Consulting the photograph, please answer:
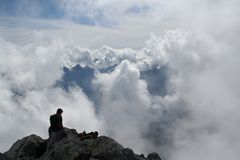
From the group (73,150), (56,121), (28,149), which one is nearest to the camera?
(73,150)

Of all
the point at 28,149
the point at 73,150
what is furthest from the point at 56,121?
the point at 73,150

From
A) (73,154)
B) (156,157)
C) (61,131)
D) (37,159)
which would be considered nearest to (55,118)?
(61,131)

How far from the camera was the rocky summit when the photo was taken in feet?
107

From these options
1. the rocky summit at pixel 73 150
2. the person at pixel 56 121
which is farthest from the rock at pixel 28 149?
the person at pixel 56 121

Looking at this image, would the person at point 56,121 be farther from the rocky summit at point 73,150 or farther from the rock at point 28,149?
the rock at point 28,149

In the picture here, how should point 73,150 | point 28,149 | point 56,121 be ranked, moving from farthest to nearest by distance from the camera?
1. point 56,121
2. point 28,149
3. point 73,150

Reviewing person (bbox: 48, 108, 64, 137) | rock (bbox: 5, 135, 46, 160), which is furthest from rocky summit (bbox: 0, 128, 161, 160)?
person (bbox: 48, 108, 64, 137)

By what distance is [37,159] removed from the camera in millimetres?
37312

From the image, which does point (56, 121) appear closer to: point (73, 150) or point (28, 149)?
point (28, 149)

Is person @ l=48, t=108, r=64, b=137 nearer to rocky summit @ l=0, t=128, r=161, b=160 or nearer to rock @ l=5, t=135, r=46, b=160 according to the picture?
rocky summit @ l=0, t=128, r=161, b=160

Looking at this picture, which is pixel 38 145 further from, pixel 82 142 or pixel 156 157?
pixel 156 157

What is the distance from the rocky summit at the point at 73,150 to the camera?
3272 cm

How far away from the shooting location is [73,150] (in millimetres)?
33156

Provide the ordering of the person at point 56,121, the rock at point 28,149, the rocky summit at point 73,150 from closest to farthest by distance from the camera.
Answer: the rocky summit at point 73,150 → the rock at point 28,149 → the person at point 56,121
